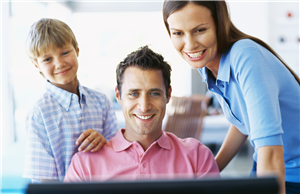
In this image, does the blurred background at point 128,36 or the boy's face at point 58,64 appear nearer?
the boy's face at point 58,64

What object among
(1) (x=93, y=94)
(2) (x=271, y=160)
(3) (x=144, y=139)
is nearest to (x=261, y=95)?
(2) (x=271, y=160)

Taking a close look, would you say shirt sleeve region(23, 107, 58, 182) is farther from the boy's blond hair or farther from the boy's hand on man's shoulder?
the boy's blond hair

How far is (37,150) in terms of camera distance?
1234mm

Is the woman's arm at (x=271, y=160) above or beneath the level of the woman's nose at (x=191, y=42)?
beneath

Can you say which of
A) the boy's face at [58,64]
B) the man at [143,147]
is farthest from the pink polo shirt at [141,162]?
the boy's face at [58,64]

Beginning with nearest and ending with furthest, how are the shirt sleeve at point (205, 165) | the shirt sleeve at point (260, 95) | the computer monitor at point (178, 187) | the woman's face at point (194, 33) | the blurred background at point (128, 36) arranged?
the computer monitor at point (178, 187) → the shirt sleeve at point (260, 95) → the woman's face at point (194, 33) → the shirt sleeve at point (205, 165) → the blurred background at point (128, 36)

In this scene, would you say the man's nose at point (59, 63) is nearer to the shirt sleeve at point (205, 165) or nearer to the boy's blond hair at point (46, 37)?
the boy's blond hair at point (46, 37)

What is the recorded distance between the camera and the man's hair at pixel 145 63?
51.2 inches

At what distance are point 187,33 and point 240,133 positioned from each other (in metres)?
0.66

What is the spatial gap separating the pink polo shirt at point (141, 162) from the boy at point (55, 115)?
0.06 m

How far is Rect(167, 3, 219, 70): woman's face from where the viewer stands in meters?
0.97

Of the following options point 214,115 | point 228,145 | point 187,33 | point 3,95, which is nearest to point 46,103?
point 187,33

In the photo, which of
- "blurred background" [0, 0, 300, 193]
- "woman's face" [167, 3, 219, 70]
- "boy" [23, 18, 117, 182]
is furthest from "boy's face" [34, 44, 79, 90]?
"blurred background" [0, 0, 300, 193]

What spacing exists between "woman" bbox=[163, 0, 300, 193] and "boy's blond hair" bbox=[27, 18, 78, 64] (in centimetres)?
51
